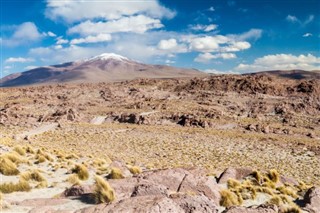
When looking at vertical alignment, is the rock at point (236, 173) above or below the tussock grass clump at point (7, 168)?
below

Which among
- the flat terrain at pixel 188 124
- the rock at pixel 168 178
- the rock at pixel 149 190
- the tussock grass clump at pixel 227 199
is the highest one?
the rock at pixel 149 190

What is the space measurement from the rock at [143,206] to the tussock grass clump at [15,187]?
4887 mm

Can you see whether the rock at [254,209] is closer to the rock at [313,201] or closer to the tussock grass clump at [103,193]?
the tussock grass clump at [103,193]

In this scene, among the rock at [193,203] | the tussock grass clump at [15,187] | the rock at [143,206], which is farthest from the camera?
the tussock grass clump at [15,187]

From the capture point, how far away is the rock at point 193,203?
9.05 m

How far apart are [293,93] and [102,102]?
44.0 meters

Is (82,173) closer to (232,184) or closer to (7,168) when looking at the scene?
(7,168)

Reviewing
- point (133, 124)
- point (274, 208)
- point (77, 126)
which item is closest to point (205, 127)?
point (133, 124)

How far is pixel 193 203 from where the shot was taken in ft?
30.1

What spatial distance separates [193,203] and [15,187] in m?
6.94

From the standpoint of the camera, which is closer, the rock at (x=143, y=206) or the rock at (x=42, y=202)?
the rock at (x=143, y=206)

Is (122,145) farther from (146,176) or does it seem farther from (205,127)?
(146,176)

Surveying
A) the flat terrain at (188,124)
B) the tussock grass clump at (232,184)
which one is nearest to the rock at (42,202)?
the tussock grass clump at (232,184)

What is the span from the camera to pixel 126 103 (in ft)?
265
